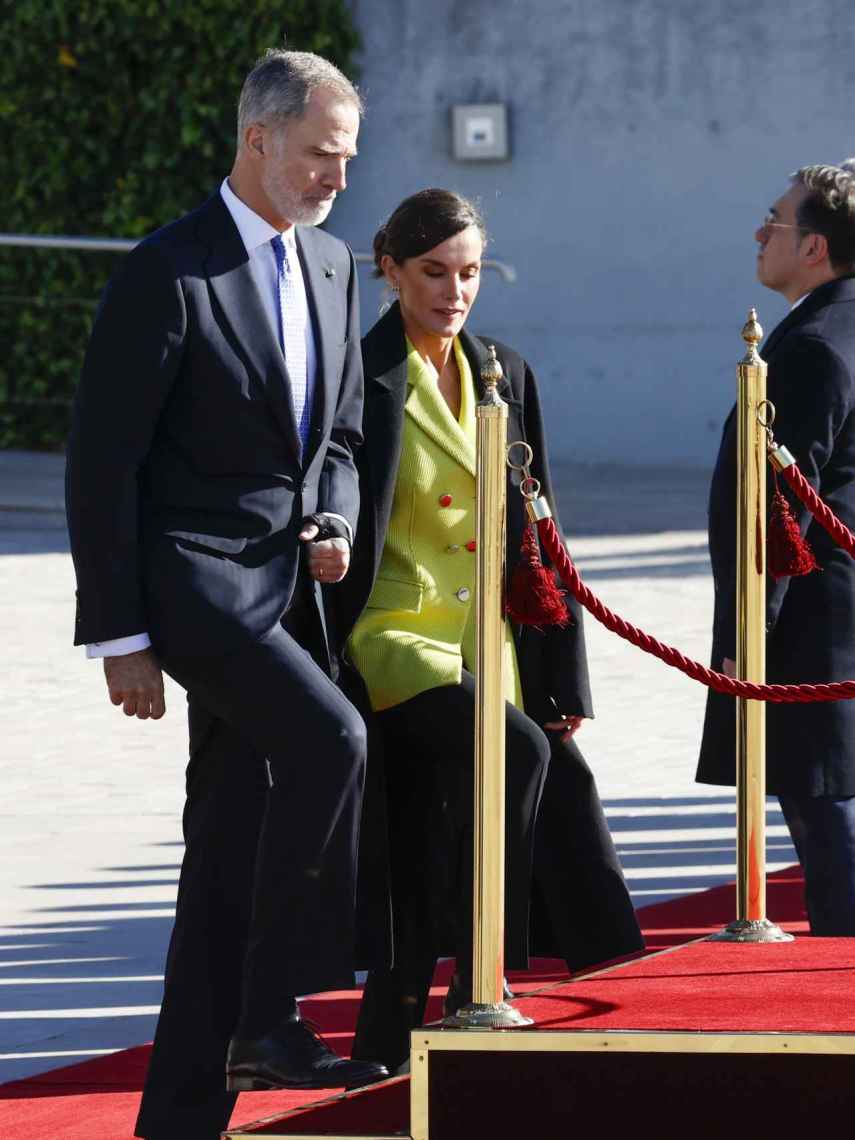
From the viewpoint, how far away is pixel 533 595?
400cm

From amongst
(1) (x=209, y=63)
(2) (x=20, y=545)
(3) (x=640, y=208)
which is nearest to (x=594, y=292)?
(3) (x=640, y=208)

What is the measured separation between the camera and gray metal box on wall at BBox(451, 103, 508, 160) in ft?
58.0

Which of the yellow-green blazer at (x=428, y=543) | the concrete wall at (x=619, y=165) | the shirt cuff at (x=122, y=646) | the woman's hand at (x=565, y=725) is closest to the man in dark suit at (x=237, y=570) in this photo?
the shirt cuff at (x=122, y=646)

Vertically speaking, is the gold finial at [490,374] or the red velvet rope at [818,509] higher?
the gold finial at [490,374]

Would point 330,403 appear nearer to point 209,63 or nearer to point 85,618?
point 85,618

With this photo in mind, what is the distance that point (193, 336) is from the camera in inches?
155

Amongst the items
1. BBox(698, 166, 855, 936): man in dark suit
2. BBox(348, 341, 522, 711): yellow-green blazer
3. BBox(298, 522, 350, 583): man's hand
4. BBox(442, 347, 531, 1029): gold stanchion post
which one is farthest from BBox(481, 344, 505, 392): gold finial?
BBox(698, 166, 855, 936): man in dark suit

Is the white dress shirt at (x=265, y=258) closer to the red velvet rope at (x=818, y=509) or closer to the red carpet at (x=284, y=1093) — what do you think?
the red carpet at (x=284, y=1093)

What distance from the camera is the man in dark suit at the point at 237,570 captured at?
12.8 ft

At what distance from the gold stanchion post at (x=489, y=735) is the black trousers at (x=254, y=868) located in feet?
0.67

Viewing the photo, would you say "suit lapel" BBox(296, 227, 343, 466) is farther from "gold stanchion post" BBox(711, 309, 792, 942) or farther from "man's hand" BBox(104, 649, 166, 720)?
"gold stanchion post" BBox(711, 309, 792, 942)

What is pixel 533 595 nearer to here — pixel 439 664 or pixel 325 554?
pixel 325 554

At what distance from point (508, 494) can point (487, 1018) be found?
113cm

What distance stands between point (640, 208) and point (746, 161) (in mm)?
861
